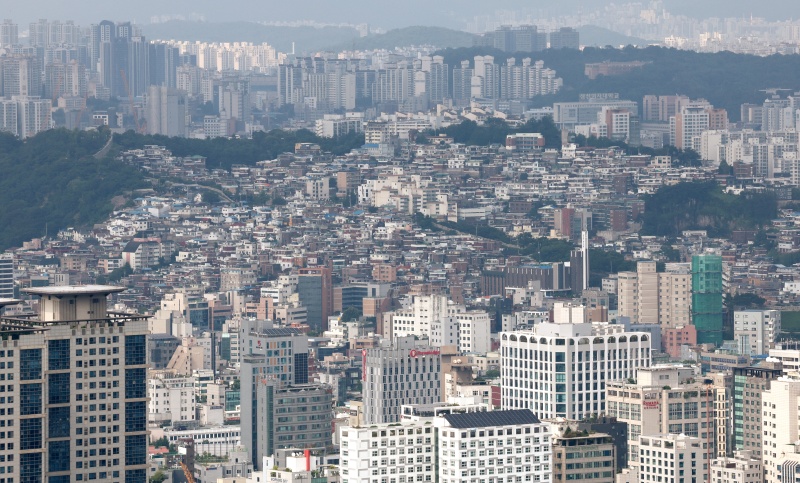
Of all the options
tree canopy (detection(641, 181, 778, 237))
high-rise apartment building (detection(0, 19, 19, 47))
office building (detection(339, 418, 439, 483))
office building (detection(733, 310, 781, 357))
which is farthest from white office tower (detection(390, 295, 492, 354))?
high-rise apartment building (detection(0, 19, 19, 47))

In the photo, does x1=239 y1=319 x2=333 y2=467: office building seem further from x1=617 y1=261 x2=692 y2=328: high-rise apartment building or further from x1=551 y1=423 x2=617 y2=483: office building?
x1=617 y1=261 x2=692 y2=328: high-rise apartment building

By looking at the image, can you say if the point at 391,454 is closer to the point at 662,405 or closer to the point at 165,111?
the point at 662,405

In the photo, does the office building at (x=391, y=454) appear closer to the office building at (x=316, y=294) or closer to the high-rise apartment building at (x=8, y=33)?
the office building at (x=316, y=294)

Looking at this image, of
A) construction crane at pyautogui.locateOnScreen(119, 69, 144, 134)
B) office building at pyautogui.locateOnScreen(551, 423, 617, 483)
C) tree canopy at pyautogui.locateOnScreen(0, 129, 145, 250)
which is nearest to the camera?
office building at pyautogui.locateOnScreen(551, 423, 617, 483)

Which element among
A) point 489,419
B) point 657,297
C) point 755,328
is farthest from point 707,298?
point 489,419

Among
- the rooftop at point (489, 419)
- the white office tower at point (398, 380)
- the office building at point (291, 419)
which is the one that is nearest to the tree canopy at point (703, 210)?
the white office tower at point (398, 380)

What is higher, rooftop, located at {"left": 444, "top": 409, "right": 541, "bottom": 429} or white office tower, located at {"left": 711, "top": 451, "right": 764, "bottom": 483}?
rooftop, located at {"left": 444, "top": 409, "right": 541, "bottom": 429}
